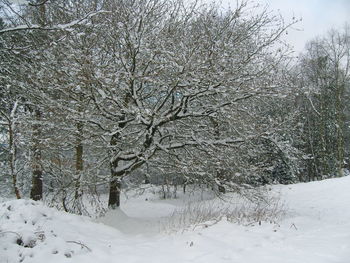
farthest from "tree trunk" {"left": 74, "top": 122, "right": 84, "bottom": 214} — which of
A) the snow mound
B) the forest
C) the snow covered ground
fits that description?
the snow mound

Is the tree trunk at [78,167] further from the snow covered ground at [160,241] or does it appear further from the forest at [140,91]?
the snow covered ground at [160,241]

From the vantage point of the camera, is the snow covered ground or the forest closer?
the snow covered ground

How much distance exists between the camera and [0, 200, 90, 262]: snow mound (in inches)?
172

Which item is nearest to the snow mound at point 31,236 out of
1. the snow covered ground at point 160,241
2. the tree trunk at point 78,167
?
the snow covered ground at point 160,241

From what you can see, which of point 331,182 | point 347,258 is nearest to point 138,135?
point 347,258

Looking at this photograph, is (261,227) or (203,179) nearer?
(261,227)

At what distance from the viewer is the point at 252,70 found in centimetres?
869

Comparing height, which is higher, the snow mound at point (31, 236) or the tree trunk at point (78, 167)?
the tree trunk at point (78, 167)

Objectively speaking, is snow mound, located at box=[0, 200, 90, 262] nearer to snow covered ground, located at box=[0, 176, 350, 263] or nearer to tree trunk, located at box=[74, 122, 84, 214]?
snow covered ground, located at box=[0, 176, 350, 263]

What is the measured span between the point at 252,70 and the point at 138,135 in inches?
141

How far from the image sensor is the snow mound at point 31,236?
4367 mm

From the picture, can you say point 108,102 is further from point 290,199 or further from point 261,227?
point 290,199

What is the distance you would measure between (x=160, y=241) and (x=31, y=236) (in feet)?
6.99

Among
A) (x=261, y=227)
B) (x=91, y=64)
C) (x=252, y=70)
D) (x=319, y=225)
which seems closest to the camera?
(x=261, y=227)
